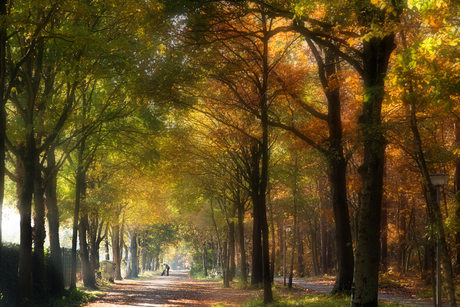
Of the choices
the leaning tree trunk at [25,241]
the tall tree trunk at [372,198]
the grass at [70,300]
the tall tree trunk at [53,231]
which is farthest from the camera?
the tall tree trunk at [53,231]

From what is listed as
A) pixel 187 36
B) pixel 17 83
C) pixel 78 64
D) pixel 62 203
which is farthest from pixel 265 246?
pixel 62 203

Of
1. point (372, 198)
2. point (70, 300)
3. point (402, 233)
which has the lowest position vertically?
point (70, 300)

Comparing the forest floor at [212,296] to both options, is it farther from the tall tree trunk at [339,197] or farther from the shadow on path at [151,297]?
the tall tree trunk at [339,197]

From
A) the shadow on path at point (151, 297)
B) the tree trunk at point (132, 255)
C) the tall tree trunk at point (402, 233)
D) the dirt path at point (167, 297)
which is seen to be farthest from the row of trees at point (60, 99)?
the tree trunk at point (132, 255)

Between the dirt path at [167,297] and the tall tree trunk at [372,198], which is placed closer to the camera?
the tall tree trunk at [372,198]

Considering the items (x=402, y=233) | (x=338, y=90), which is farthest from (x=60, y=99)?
(x=402, y=233)

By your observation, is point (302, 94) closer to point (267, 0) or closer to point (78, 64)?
point (267, 0)

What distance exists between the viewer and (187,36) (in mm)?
12492

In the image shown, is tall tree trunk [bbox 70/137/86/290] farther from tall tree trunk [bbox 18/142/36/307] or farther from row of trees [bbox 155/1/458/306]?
row of trees [bbox 155/1/458/306]

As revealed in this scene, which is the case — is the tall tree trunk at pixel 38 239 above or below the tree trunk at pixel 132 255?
above

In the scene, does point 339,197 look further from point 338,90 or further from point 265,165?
point 338,90

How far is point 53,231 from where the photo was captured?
17.9 meters

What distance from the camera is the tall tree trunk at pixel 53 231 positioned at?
53.4 ft

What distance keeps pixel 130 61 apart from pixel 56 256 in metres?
9.00
